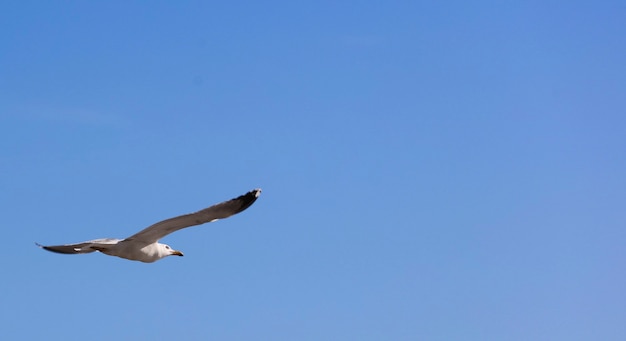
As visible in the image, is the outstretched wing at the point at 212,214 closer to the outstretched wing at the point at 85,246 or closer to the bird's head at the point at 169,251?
the outstretched wing at the point at 85,246

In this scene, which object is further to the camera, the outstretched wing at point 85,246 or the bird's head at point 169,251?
the bird's head at point 169,251

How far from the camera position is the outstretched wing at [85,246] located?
2317cm

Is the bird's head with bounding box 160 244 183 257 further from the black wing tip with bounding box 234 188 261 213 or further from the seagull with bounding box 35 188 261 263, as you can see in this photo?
the black wing tip with bounding box 234 188 261 213

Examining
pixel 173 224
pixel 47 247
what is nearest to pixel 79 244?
pixel 47 247

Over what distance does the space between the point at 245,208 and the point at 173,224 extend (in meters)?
1.43

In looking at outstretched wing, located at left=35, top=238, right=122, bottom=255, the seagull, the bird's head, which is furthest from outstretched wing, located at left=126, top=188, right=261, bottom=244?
the bird's head

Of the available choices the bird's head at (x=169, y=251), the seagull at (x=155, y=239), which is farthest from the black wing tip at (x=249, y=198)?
the bird's head at (x=169, y=251)

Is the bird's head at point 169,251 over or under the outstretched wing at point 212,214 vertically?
over

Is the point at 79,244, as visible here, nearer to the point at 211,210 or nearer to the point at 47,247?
the point at 47,247

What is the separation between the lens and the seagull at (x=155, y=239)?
22406 millimetres

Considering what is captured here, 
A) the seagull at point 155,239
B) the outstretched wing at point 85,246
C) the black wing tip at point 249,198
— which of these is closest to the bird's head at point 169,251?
the seagull at point 155,239

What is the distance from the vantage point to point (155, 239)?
2348 cm

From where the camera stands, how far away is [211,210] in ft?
73.4

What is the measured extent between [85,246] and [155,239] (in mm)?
1557
